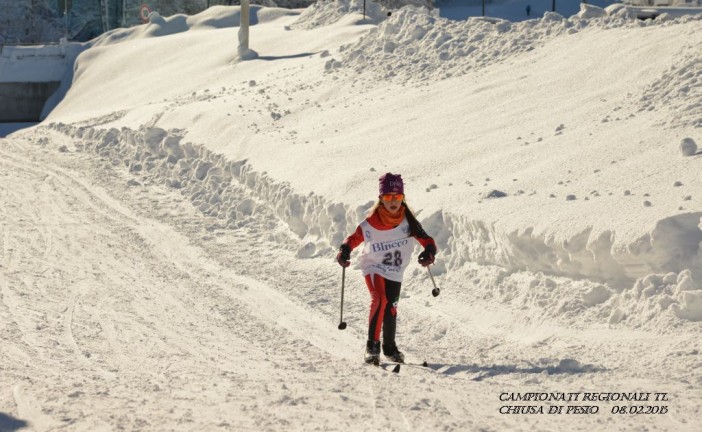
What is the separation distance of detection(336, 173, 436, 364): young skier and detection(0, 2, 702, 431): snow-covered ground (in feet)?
1.51

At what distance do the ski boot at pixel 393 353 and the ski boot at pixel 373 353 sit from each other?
0.15m

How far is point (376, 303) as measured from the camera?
8.75m

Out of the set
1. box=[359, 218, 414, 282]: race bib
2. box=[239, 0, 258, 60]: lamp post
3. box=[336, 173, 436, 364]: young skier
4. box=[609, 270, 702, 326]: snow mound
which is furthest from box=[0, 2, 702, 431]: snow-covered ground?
box=[239, 0, 258, 60]: lamp post

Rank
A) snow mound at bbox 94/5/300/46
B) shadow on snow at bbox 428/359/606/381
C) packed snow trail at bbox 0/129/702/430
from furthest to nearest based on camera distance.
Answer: snow mound at bbox 94/5/300/46 → shadow on snow at bbox 428/359/606/381 → packed snow trail at bbox 0/129/702/430

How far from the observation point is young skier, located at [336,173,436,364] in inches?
343

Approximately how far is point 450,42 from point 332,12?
9641mm

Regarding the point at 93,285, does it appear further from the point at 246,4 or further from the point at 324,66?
the point at 246,4

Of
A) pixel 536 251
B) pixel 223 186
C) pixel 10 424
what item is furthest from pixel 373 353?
pixel 223 186

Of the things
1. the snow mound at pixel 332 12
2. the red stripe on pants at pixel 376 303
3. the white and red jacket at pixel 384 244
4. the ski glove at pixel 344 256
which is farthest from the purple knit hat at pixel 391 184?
the snow mound at pixel 332 12

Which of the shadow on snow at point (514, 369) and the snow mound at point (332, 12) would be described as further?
the snow mound at point (332, 12)

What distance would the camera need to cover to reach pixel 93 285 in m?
12.0

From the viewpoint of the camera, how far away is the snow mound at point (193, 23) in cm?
3369

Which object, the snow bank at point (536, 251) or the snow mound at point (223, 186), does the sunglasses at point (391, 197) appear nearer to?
the snow bank at point (536, 251)

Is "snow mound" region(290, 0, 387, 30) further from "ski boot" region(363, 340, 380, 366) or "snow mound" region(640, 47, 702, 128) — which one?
"ski boot" region(363, 340, 380, 366)
